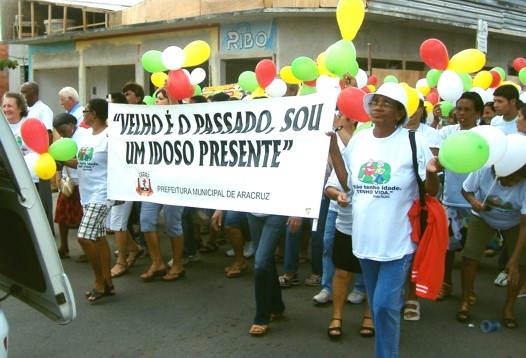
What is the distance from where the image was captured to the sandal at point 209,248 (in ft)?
23.6

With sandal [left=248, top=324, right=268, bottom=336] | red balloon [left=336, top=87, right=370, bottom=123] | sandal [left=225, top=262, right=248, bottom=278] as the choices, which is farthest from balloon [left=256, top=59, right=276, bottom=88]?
sandal [left=248, top=324, right=268, bottom=336]

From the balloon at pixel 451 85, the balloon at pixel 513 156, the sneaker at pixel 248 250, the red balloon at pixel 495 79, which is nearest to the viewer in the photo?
the balloon at pixel 513 156

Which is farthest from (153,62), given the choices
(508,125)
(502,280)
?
(502,280)

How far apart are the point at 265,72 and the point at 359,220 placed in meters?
3.25

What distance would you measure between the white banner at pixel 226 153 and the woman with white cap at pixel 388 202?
551mm

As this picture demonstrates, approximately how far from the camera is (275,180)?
425 centimetres

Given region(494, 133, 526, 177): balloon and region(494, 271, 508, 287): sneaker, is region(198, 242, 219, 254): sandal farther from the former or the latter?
region(494, 133, 526, 177): balloon

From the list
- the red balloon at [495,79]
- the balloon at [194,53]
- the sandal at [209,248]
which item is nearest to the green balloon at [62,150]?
the balloon at [194,53]

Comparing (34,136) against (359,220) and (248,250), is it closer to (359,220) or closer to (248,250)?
(359,220)

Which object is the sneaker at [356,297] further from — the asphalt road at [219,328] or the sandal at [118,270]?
the sandal at [118,270]

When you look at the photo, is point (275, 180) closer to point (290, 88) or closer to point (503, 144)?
point (503, 144)

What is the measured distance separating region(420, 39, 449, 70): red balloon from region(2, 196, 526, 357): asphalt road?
221 centimetres

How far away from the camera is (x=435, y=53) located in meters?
5.60

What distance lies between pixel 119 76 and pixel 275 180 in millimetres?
16685
